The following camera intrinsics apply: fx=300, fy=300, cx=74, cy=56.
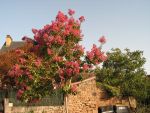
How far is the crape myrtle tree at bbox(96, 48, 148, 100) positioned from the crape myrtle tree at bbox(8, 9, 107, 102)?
16501mm

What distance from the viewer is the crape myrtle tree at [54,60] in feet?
53.0

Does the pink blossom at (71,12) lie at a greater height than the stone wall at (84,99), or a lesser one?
greater

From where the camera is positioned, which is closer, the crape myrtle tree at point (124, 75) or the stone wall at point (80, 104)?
the stone wall at point (80, 104)

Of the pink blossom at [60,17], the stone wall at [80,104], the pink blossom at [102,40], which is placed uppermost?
the pink blossom at [60,17]

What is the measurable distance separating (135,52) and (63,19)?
1920 centimetres

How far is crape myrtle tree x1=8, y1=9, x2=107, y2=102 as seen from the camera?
53.0ft

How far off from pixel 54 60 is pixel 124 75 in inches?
773

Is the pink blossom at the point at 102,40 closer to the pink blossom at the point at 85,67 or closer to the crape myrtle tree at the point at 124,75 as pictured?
the pink blossom at the point at 85,67

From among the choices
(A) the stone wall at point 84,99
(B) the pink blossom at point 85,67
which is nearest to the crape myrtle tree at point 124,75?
(A) the stone wall at point 84,99

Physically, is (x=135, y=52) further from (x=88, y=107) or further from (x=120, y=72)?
(x=88, y=107)

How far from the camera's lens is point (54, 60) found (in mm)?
16391

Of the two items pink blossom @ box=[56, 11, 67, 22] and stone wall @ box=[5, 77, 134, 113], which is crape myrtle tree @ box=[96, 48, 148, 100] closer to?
stone wall @ box=[5, 77, 134, 113]

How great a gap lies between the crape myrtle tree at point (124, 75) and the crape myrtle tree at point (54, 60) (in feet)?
54.1

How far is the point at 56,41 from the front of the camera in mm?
16156
